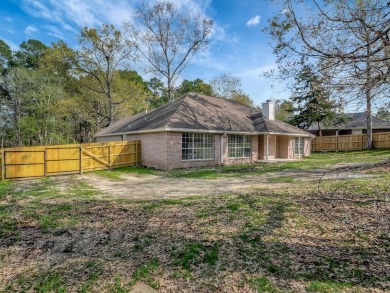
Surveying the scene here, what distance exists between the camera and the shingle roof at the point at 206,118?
16.4 m

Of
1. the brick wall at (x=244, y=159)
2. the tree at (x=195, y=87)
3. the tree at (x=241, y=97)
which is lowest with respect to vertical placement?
the brick wall at (x=244, y=159)

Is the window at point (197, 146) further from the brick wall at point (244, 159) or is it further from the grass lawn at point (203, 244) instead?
the grass lawn at point (203, 244)

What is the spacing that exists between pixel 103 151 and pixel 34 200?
791 cm

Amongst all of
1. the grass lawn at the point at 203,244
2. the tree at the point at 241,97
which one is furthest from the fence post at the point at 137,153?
the tree at the point at 241,97

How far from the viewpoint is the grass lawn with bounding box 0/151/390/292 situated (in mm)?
3338

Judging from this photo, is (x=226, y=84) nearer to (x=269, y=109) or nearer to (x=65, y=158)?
(x=269, y=109)

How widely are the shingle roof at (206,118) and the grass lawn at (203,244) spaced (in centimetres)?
932

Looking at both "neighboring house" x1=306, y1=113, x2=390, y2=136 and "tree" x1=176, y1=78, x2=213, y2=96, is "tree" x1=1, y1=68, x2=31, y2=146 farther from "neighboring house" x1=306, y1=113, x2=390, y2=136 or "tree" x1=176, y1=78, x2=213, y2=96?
"neighboring house" x1=306, y1=113, x2=390, y2=136

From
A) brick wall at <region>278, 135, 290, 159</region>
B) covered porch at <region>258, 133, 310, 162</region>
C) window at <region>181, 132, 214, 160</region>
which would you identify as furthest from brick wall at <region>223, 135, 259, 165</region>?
brick wall at <region>278, 135, 290, 159</region>

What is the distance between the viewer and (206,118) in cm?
1834

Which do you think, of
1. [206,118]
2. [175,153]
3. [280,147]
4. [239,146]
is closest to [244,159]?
[239,146]

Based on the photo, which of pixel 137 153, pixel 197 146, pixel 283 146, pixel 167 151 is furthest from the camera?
pixel 283 146

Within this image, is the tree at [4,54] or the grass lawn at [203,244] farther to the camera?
the tree at [4,54]

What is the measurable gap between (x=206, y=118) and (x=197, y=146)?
2.64 m
